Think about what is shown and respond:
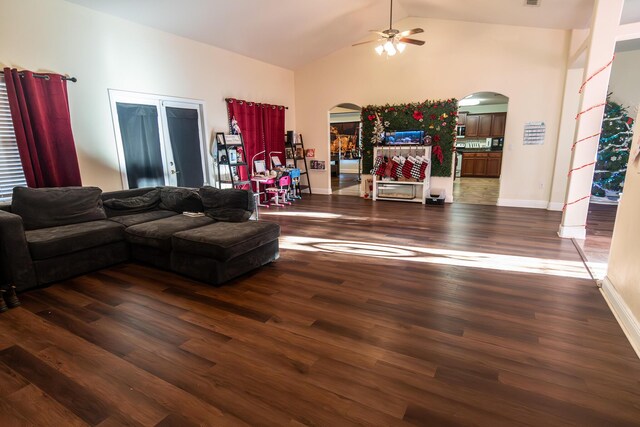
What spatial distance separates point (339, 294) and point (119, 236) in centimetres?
259

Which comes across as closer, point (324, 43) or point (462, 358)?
point (462, 358)

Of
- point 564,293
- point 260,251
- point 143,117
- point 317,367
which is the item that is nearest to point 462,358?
point 317,367

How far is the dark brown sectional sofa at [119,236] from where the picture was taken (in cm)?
297

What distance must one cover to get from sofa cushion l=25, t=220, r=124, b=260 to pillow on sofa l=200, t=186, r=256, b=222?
1.00 meters

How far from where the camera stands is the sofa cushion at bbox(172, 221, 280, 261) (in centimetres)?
299

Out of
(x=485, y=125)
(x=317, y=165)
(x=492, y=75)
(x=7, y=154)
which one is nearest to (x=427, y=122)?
(x=492, y=75)

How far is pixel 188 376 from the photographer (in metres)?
1.87

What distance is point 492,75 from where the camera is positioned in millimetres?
6469

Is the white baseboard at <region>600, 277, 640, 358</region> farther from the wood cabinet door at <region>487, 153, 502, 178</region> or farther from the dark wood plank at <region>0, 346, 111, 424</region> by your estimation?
the wood cabinet door at <region>487, 153, 502, 178</region>

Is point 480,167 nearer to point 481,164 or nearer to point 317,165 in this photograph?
point 481,164

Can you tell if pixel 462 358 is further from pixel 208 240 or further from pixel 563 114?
pixel 563 114

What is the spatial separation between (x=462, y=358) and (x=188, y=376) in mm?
1663

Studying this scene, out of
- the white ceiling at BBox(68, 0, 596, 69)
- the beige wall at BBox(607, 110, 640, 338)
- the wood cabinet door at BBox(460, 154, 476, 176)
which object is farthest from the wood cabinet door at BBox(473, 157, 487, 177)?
the beige wall at BBox(607, 110, 640, 338)

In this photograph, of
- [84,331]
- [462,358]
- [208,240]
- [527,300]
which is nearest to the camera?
[462,358]
